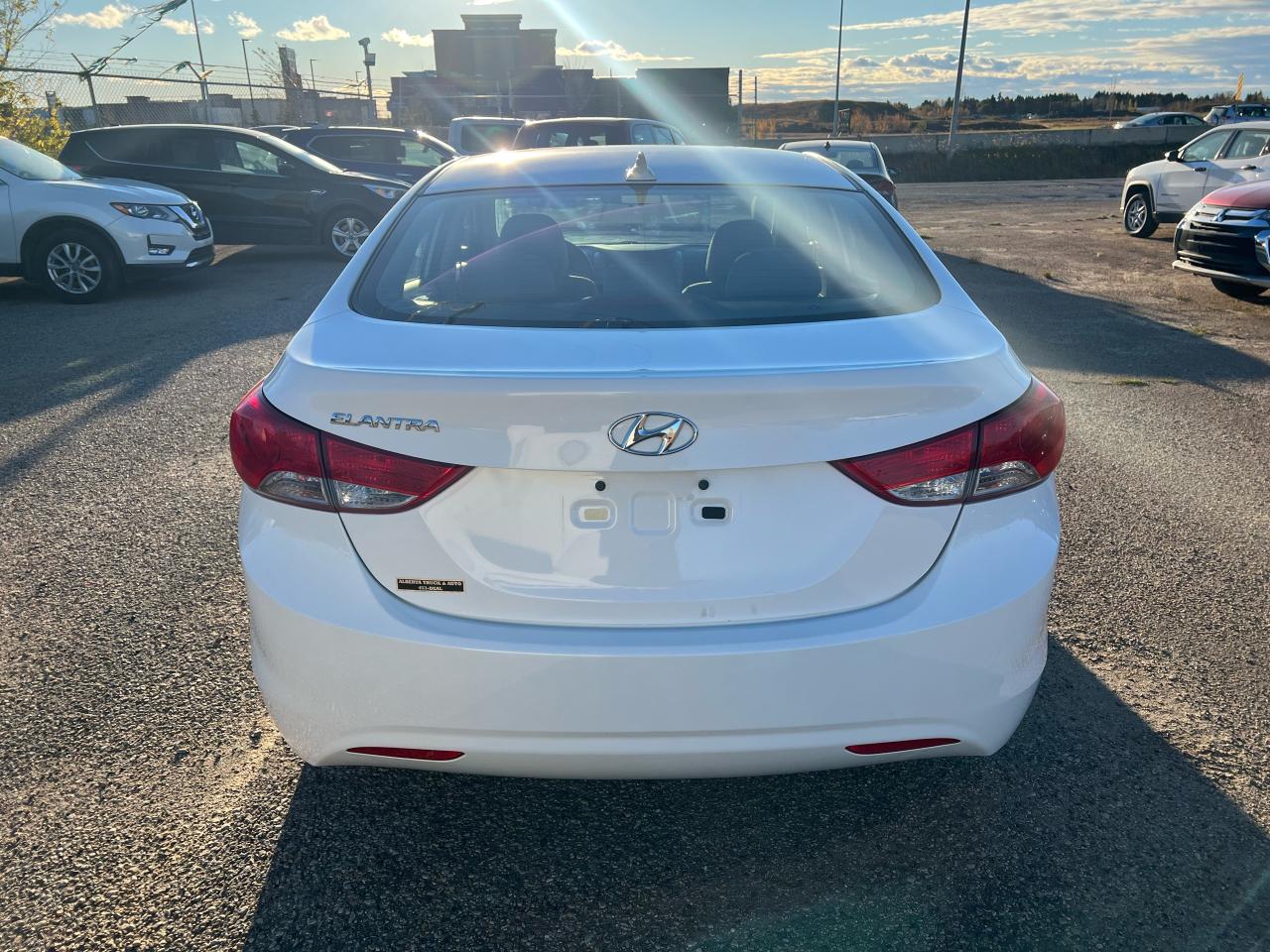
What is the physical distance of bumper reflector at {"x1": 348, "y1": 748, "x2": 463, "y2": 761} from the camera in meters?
2.07

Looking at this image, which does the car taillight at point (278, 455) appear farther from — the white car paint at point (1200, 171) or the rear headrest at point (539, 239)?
the white car paint at point (1200, 171)

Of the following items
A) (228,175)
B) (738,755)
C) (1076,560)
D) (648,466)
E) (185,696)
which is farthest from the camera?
(228,175)

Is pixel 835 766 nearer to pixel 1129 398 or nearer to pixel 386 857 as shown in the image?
pixel 386 857

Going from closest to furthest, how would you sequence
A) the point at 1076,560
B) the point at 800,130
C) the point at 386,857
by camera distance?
the point at 386,857, the point at 1076,560, the point at 800,130

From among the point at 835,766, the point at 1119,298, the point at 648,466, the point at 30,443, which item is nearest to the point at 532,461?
the point at 648,466

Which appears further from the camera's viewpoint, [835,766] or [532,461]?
[835,766]

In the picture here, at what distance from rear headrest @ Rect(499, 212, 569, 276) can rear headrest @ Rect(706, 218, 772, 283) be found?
0.43 meters

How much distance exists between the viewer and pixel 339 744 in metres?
2.13

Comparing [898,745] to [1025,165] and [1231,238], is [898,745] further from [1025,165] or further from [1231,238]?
[1025,165]

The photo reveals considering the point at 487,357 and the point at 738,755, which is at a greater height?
the point at 487,357

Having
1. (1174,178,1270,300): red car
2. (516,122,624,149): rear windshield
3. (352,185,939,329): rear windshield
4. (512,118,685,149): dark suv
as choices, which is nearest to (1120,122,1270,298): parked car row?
(1174,178,1270,300): red car

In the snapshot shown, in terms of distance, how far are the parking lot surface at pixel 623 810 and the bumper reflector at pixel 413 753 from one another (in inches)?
→ 16.0

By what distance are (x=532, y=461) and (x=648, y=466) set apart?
22cm

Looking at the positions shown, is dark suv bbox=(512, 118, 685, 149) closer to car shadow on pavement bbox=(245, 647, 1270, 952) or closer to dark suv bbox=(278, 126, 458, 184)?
dark suv bbox=(278, 126, 458, 184)
